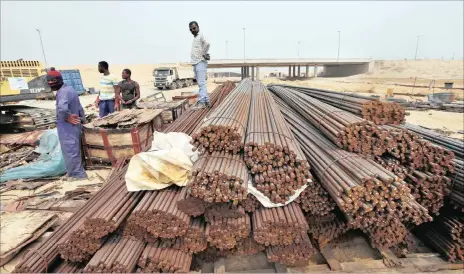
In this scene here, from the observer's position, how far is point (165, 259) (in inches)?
91.5

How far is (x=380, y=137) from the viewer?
A: 2666mm

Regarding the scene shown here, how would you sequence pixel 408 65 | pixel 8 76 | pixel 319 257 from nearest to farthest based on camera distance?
pixel 319 257, pixel 8 76, pixel 408 65

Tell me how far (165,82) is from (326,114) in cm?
2515

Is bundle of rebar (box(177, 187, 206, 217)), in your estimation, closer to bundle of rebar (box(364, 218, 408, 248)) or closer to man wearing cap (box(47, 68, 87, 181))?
bundle of rebar (box(364, 218, 408, 248))

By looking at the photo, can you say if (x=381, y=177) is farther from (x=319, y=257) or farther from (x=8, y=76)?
(x=8, y=76)

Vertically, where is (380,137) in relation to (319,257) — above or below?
above

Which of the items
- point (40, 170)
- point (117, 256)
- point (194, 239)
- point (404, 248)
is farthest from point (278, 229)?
point (40, 170)

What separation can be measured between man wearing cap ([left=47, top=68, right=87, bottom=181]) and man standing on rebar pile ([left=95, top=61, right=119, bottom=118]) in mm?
1572

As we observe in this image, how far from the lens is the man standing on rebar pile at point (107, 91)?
21.4 feet

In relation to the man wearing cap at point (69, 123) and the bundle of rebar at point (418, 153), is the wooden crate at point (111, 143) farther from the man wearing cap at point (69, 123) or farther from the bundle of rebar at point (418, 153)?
the bundle of rebar at point (418, 153)

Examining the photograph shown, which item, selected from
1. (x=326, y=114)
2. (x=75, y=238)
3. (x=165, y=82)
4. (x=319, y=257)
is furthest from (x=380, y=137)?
(x=165, y=82)

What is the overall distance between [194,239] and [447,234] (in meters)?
2.93

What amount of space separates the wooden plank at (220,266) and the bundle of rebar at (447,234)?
250 centimetres

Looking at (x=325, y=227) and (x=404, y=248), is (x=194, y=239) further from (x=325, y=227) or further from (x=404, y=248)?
(x=404, y=248)
